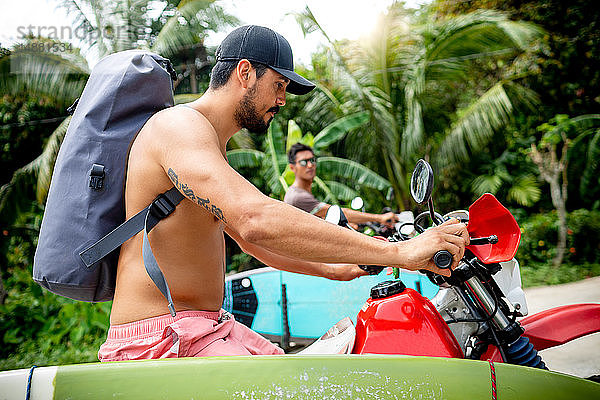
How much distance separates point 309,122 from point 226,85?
838 cm

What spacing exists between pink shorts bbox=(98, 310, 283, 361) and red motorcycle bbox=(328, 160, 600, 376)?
0.45 m

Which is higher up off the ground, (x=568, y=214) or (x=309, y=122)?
(x=309, y=122)

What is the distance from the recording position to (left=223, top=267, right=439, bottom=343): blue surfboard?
4.05 m

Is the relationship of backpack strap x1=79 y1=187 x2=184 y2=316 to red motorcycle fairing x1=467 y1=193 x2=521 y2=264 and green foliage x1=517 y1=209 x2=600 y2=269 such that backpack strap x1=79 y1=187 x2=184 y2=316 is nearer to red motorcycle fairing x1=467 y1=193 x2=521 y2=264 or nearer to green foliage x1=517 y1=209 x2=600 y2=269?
red motorcycle fairing x1=467 y1=193 x2=521 y2=264

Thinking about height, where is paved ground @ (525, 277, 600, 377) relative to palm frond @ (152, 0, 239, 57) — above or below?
below

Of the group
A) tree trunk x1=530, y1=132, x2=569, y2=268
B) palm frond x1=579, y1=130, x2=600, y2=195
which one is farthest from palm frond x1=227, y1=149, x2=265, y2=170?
palm frond x1=579, y1=130, x2=600, y2=195

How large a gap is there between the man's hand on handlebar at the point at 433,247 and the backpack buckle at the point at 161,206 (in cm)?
73

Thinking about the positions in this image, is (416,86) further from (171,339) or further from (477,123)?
(171,339)

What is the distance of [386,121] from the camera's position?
27.9 ft

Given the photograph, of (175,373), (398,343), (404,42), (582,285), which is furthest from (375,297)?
(404,42)

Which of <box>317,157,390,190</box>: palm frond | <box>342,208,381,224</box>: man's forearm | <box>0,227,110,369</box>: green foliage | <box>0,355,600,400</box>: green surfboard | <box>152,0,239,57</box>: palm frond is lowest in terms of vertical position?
<box>0,227,110,369</box>: green foliage

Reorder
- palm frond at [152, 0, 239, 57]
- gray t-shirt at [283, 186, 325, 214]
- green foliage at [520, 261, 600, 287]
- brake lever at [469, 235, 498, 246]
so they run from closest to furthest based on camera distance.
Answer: brake lever at [469, 235, 498, 246]
gray t-shirt at [283, 186, 325, 214]
green foliage at [520, 261, 600, 287]
palm frond at [152, 0, 239, 57]

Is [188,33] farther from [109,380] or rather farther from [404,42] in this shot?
[109,380]

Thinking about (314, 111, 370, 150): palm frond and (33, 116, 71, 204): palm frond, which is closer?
(33, 116, 71, 204): palm frond
